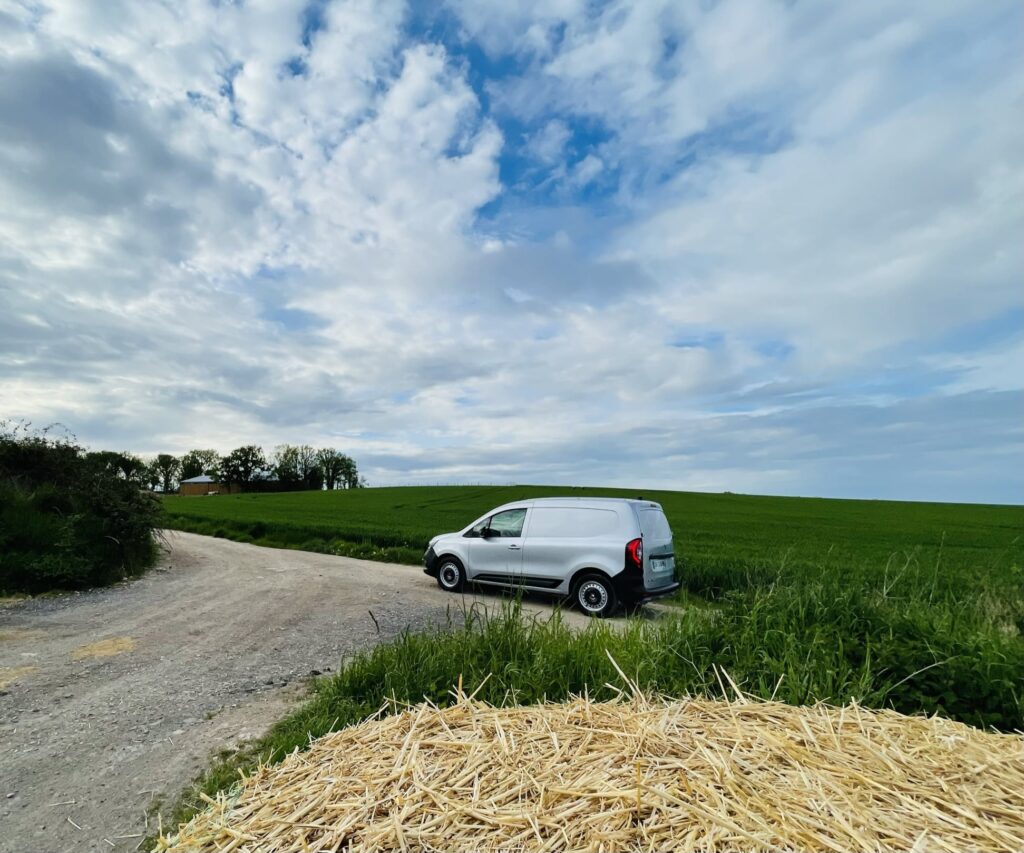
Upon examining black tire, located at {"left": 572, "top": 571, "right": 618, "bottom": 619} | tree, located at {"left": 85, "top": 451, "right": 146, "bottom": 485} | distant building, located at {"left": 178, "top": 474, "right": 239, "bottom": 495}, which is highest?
distant building, located at {"left": 178, "top": 474, "right": 239, "bottom": 495}

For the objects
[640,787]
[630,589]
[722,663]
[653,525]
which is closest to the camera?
[640,787]

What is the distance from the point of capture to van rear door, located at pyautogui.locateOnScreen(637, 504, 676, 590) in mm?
10766

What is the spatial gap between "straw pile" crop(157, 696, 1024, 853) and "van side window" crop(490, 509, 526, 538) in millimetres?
9710

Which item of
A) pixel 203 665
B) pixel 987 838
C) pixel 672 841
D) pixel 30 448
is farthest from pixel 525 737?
pixel 30 448

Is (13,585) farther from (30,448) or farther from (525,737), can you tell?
(525,737)

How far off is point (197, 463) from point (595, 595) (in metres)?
113

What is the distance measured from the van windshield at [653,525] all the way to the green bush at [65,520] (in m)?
11.0

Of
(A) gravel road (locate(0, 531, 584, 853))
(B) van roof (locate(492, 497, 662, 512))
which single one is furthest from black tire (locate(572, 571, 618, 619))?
(B) van roof (locate(492, 497, 662, 512))

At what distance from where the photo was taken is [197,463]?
353 ft

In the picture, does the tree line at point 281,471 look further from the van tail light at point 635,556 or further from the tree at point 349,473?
the van tail light at point 635,556

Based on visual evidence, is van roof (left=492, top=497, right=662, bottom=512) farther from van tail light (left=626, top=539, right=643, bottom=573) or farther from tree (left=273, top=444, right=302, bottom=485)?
tree (left=273, top=444, right=302, bottom=485)

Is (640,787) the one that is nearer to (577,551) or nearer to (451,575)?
(577,551)

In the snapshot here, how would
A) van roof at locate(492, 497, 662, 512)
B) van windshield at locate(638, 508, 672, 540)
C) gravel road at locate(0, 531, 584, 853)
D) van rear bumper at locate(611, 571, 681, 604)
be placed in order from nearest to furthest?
gravel road at locate(0, 531, 584, 853) → van rear bumper at locate(611, 571, 681, 604) → van windshield at locate(638, 508, 672, 540) → van roof at locate(492, 497, 662, 512)

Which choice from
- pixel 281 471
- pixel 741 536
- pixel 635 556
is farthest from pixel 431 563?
pixel 281 471
